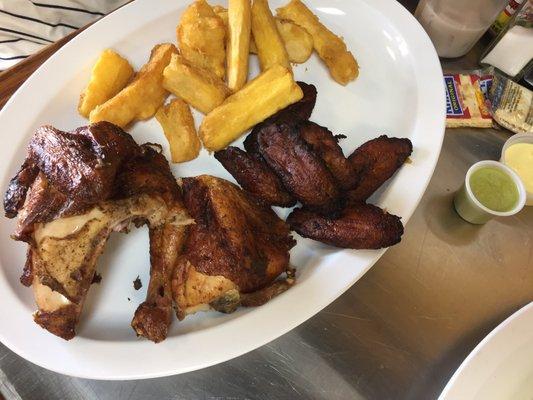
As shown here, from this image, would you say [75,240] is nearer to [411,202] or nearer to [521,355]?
[411,202]

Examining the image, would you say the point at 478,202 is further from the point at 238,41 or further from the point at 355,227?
the point at 238,41

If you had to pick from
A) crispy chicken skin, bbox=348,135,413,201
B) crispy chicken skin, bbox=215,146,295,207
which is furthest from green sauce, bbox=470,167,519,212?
crispy chicken skin, bbox=215,146,295,207

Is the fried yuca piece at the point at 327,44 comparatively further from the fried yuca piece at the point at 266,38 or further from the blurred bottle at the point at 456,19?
the blurred bottle at the point at 456,19

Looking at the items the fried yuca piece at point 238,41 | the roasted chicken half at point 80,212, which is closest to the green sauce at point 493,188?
the fried yuca piece at point 238,41

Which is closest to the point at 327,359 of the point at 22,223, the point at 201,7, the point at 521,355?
the point at 521,355

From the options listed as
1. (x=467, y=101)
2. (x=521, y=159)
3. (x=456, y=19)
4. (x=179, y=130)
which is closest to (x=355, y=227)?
(x=179, y=130)

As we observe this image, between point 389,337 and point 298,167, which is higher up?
point 298,167
